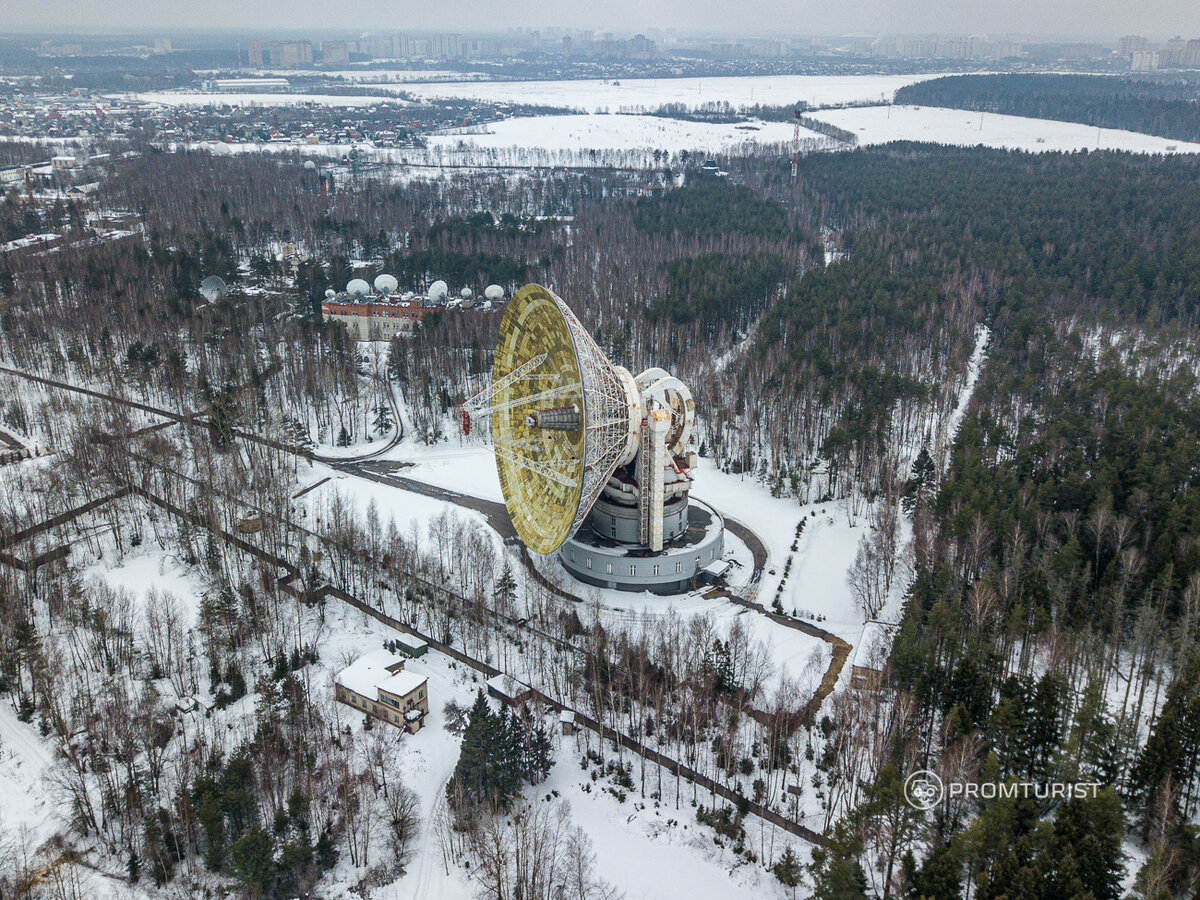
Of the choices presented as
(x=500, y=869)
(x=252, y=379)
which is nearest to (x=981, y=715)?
(x=500, y=869)

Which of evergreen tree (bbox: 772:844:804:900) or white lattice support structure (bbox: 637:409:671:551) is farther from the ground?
white lattice support structure (bbox: 637:409:671:551)

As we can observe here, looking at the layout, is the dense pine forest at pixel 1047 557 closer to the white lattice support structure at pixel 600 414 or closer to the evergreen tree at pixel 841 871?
the evergreen tree at pixel 841 871

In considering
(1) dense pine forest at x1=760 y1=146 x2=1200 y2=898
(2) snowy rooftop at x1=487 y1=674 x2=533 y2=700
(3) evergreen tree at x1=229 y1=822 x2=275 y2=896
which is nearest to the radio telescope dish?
(1) dense pine forest at x1=760 y1=146 x2=1200 y2=898

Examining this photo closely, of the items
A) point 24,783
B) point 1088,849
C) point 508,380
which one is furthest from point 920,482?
point 24,783

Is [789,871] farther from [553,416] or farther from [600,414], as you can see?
[553,416]

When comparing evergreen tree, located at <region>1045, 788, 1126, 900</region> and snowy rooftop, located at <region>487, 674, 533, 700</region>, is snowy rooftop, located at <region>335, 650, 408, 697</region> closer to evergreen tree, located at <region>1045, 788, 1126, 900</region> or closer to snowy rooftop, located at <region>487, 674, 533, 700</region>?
snowy rooftop, located at <region>487, 674, 533, 700</region>

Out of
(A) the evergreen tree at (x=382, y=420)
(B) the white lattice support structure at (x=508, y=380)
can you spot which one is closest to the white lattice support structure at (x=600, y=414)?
(B) the white lattice support structure at (x=508, y=380)

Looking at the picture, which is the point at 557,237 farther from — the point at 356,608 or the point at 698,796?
the point at 698,796
